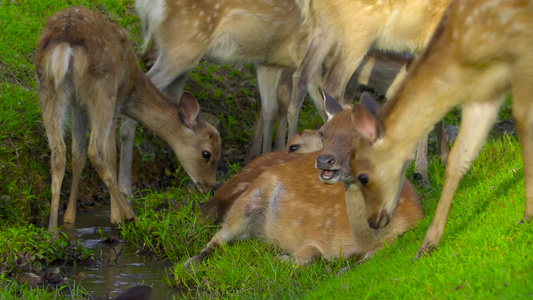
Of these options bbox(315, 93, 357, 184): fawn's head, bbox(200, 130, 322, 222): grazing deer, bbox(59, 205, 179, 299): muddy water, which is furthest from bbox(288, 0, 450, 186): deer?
bbox(59, 205, 179, 299): muddy water

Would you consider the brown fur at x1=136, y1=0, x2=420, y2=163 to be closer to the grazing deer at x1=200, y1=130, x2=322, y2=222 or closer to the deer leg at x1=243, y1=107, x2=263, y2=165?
the deer leg at x1=243, y1=107, x2=263, y2=165

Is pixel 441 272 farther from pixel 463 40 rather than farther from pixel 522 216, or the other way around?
pixel 463 40

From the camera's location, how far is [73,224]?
7.92 m

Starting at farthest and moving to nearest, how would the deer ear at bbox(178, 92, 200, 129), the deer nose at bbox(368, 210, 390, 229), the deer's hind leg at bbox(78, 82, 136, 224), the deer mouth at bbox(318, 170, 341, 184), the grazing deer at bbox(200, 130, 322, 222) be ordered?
the deer ear at bbox(178, 92, 200, 129) → the deer's hind leg at bbox(78, 82, 136, 224) → the grazing deer at bbox(200, 130, 322, 222) → the deer mouth at bbox(318, 170, 341, 184) → the deer nose at bbox(368, 210, 390, 229)

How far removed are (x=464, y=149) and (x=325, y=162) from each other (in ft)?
2.99

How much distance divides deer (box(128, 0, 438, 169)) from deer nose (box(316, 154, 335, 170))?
297cm

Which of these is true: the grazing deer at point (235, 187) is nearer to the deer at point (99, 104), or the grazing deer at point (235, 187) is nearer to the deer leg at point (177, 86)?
the deer at point (99, 104)

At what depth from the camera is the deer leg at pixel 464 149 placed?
5.37m

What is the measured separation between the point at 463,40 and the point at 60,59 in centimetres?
349

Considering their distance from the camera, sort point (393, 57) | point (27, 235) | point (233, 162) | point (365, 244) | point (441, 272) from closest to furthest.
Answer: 1. point (441, 272)
2. point (365, 244)
3. point (27, 235)
4. point (393, 57)
5. point (233, 162)

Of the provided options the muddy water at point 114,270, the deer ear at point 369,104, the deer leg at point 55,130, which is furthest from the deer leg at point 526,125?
the deer leg at point 55,130

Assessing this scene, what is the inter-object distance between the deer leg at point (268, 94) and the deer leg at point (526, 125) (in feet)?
14.8

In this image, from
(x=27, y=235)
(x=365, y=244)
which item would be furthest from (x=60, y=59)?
(x=365, y=244)

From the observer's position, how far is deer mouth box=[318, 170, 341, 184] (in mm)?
5883
